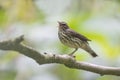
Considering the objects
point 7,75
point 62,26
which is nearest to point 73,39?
point 62,26

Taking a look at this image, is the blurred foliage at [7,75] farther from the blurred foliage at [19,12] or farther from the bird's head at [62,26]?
Result: the bird's head at [62,26]

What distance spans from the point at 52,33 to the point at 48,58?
0.72 feet

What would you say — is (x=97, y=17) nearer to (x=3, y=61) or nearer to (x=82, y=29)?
(x=82, y=29)

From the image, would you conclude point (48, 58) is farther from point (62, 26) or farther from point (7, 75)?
point (62, 26)

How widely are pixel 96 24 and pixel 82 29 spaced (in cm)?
4

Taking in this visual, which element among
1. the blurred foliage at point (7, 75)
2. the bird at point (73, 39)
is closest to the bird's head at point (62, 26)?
the bird at point (73, 39)

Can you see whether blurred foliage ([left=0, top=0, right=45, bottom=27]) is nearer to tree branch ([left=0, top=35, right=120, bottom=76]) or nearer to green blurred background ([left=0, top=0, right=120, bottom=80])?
green blurred background ([left=0, top=0, right=120, bottom=80])

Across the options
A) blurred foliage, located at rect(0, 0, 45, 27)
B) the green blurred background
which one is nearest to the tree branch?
the green blurred background

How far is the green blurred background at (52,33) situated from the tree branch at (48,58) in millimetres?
95

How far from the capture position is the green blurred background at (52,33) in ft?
3.90

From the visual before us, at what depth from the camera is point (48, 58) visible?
101cm

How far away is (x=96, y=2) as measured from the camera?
1411mm

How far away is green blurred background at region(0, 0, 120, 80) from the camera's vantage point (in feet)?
3.90

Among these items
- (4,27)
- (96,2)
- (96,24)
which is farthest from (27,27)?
(96,2)
